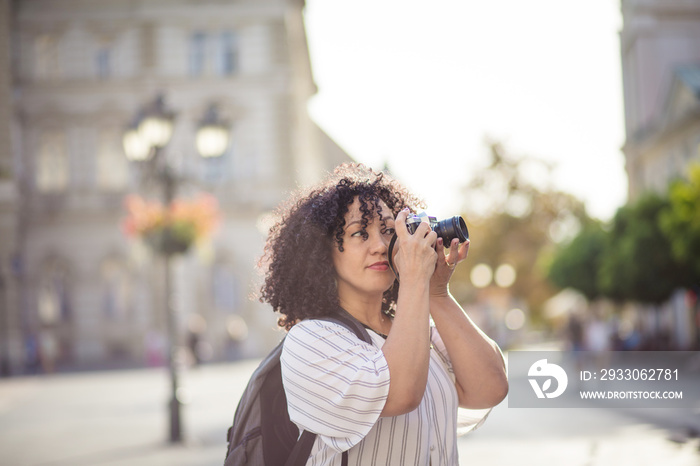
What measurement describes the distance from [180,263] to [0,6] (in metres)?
12.0

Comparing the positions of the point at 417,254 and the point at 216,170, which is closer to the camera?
the point at 417,254

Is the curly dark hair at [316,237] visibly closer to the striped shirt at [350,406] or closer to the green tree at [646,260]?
the striped shirt at [350,406]

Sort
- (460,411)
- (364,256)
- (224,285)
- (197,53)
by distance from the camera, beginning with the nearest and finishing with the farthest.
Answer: (364,256)
(460,411)
(224,285)
(197,53)

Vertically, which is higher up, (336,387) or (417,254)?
(417,254)

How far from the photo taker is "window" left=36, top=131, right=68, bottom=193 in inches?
1491

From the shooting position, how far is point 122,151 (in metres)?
37.9

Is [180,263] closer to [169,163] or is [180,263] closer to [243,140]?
[243,140]

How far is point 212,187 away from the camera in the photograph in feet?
123

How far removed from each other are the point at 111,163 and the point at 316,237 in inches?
1447

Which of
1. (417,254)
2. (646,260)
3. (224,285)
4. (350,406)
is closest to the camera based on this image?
(350,406)

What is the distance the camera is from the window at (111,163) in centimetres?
3800

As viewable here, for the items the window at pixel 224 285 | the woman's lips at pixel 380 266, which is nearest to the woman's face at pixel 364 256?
the woman's lips at pixel 380 266

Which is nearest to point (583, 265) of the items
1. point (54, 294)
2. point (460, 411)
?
point (54, 294)

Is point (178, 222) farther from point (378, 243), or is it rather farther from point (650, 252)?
point (650, 252)
